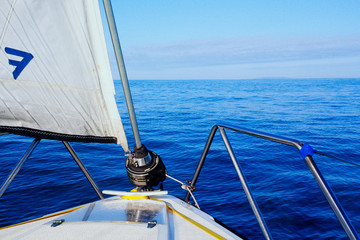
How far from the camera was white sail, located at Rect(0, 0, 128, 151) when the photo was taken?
1.82 m

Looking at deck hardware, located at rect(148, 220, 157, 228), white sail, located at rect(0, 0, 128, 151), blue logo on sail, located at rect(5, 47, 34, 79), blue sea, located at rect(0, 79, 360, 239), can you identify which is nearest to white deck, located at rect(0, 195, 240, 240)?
deck hardware, located at rect(148, 220, 157, 228)

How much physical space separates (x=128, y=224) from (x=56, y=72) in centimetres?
117

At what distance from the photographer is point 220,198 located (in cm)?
534

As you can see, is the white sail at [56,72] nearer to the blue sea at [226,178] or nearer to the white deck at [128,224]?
the white deck at [128,224]

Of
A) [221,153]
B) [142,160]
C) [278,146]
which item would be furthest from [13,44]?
[278,146]

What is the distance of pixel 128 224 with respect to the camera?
1852 mm

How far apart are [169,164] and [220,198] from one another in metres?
2.36

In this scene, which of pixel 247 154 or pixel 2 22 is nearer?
pixel 2 22

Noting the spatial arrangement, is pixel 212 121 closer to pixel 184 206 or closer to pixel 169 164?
pixel 169 164

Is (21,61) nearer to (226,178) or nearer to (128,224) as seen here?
(128,224)

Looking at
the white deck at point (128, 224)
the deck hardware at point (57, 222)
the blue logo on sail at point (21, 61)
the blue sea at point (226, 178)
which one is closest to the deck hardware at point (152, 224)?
the white deck at point (128, 224)

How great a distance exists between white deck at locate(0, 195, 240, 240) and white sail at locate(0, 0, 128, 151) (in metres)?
0.51

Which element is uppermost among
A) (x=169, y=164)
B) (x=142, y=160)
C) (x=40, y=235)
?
(x=169, y=164)

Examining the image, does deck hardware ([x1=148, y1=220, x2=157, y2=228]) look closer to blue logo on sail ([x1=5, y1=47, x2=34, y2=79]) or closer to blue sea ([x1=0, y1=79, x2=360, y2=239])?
blue logo on sail ([x1=5, y1=47, x2=34, y2=79])
